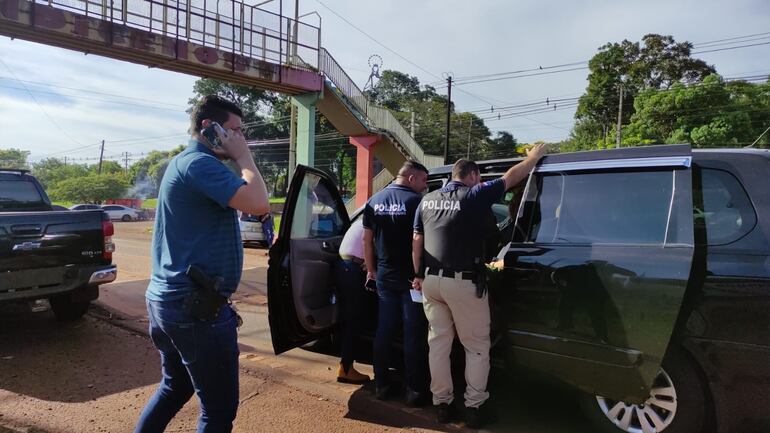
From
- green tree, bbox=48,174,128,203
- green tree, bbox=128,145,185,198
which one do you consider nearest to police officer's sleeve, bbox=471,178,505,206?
green tree, bbox=48,174,128,203

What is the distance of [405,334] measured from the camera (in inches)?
144

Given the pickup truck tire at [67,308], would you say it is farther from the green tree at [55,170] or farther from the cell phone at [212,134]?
the green tree at [55,170]

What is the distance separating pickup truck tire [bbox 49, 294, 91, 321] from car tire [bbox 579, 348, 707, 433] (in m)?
5.58

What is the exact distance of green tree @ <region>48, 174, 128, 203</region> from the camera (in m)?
56.6

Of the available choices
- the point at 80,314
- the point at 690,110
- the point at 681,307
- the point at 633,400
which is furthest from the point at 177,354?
the point at 690,110

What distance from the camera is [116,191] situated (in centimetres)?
5938

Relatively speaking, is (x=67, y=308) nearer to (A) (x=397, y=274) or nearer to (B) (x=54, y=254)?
(B) (x=54, y=254)

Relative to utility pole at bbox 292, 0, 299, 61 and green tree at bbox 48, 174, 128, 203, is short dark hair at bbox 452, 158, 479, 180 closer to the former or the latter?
utility pole at bbox 292, 0, 299, 61

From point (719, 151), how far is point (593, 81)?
41.9m

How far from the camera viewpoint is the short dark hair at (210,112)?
7.09 feet

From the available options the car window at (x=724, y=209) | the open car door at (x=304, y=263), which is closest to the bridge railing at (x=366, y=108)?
the open car door at (x=304, y=263)

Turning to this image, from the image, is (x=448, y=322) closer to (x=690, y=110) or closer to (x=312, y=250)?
(x=312, y=250)

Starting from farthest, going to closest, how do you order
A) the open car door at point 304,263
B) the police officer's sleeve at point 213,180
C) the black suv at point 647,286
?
1. the open car door at point 304,263
2. the black suv at point 647,286
3. the police officer's sleeve at point 213,180

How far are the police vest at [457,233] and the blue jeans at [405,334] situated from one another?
0.47m
